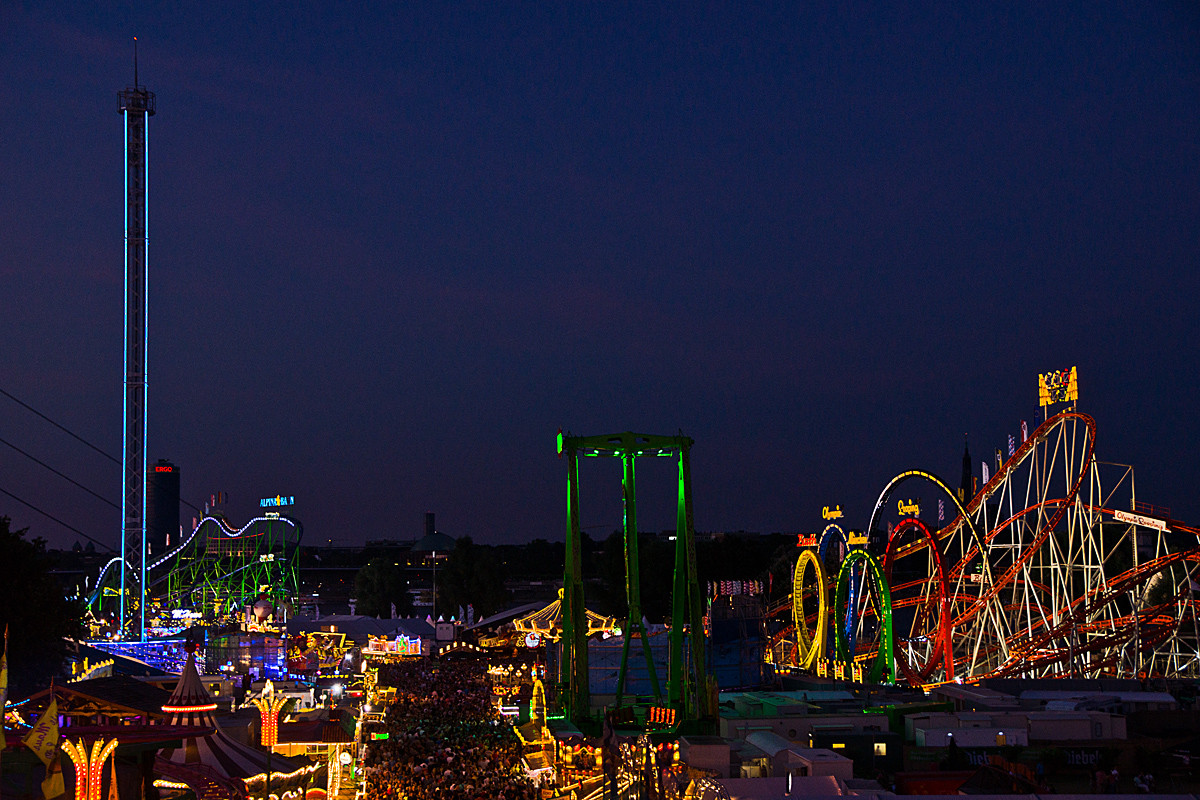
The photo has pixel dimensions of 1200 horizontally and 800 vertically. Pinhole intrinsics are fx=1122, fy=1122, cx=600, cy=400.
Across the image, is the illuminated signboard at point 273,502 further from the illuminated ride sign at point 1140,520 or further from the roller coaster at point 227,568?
the illuminated ride sign at point 1140,520

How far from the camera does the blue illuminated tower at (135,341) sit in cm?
3972

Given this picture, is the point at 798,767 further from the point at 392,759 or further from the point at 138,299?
the point at 138,299

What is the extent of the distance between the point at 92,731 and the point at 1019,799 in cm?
1295

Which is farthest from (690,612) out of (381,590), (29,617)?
(381,590)

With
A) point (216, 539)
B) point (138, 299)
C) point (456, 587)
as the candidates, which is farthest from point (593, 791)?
point (456, 587)

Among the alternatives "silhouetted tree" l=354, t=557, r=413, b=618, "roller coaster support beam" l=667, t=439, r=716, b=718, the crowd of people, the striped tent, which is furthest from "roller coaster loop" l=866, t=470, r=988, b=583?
"silhouetted tree" l=354, t=557, r=413, b=618

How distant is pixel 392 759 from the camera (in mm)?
16016

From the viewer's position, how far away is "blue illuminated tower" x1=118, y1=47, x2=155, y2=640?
3972 cm

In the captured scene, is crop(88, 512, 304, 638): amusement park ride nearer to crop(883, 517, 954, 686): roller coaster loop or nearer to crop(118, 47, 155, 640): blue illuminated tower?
crop(118, 47, 155, 640): blue illuminated tower

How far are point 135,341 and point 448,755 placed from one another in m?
30.3

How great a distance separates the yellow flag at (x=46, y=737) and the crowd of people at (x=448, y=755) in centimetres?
427

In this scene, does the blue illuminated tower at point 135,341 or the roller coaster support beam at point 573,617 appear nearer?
the roller coaster support beam at point 573,617

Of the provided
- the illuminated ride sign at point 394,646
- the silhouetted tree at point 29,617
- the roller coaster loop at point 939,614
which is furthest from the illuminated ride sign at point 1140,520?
the silhouetted tree at point 29,617

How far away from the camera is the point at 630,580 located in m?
30.0
